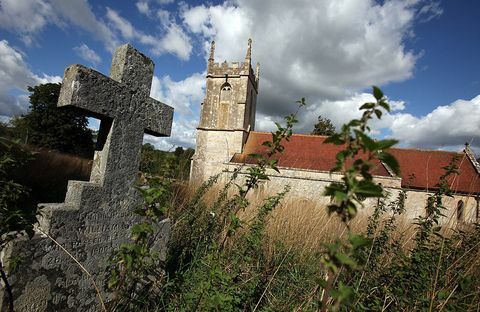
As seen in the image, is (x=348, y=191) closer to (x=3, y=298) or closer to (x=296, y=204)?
(x=3, y=298)

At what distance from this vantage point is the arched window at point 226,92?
85.6 ft

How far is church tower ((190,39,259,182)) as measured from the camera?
2438cm

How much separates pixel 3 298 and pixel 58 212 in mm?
609

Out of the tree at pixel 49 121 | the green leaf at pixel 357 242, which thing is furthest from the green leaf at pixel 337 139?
the tree at pixel 49 121

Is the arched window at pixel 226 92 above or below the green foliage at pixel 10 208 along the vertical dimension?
above

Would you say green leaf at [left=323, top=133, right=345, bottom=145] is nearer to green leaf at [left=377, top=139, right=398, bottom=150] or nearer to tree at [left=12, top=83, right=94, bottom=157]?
green leaf at [left=377, top=139, right=398, bottom=150]

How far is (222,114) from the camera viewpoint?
2592cm

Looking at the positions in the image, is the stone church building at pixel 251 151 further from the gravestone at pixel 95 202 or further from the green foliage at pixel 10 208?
the green foliage at pixel 10 208

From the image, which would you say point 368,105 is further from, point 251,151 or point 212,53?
point 212,53

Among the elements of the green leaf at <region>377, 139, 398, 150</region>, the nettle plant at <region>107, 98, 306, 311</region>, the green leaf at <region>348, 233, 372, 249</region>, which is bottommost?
the nettle plant at <region>107, 98, 306, 311</region>

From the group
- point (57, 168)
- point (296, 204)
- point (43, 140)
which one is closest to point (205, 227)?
point (296, 204)

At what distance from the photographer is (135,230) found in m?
1.70

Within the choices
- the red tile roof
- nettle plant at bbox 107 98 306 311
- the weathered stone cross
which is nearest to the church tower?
the red tile roof

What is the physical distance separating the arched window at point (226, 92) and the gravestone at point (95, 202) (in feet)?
77.4
